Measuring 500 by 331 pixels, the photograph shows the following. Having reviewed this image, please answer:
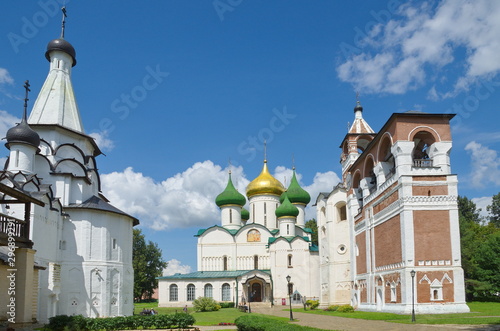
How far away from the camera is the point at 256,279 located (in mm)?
40906

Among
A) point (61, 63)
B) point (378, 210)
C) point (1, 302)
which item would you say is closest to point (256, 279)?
point (378, 210)

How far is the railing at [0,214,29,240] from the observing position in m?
12.4

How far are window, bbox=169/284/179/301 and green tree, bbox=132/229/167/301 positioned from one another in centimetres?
1259

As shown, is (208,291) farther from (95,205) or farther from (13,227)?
(13,227)

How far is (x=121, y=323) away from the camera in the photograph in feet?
62.6

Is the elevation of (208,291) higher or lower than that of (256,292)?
higher

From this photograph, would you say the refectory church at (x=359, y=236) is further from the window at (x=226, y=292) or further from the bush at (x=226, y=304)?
the bush at (x=226, y=304)

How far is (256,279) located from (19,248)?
29.8 metres

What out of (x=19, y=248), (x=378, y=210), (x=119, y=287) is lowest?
(x=119, y=287)

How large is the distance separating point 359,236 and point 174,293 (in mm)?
18574

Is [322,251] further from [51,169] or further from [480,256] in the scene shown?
[51,169]

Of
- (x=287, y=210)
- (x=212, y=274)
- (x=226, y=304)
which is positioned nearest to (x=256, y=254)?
(x=212, y=274)

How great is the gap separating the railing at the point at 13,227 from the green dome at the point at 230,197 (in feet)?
110

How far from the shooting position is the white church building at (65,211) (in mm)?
22156
